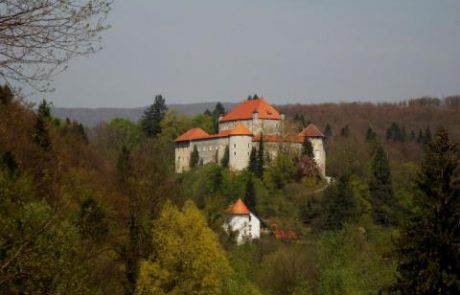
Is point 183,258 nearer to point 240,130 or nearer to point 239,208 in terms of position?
point 239,208

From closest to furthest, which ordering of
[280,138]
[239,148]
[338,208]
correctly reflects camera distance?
[338,208] → [239,148] → [280,138]

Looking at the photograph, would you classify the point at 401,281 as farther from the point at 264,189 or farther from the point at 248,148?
the point at 248,148

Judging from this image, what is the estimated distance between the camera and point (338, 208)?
184ft

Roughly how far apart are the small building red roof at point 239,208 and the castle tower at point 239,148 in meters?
13.4

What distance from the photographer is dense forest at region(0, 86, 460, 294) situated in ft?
31.7

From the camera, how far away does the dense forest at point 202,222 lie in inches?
380

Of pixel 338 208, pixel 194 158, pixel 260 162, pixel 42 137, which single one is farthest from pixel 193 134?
pixel 42 137

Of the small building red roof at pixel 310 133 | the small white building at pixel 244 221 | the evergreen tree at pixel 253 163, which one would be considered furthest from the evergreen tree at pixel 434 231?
the small building red roof at pixel 310 133

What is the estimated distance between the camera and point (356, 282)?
1008 inches

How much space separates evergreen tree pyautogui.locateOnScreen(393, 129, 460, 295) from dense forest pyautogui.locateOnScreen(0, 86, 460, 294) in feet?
0.09

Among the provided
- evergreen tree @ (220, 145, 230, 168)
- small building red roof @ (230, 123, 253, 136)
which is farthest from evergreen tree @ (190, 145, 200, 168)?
small building red roof @ (230, 123, 253, 136)

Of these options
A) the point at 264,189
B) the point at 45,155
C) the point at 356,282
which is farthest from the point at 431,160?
the point at 264,189

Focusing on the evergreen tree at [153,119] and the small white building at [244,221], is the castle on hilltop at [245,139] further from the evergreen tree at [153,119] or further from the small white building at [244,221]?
the small white building at [244,221]

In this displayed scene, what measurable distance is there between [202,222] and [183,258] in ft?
5.21
